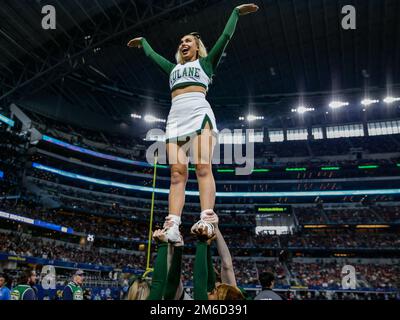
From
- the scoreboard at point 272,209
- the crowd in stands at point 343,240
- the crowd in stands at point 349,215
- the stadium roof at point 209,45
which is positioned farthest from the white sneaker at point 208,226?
the scoreboard at point 272,209

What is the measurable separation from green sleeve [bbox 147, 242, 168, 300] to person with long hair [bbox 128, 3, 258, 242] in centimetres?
11

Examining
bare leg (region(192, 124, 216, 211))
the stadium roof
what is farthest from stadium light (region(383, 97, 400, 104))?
bare leg (region(192, 124, 216, 211))

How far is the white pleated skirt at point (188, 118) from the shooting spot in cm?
288

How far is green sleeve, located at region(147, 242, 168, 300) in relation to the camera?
222 cm

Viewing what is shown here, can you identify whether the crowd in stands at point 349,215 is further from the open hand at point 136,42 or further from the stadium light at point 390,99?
the open hand at point 136,42

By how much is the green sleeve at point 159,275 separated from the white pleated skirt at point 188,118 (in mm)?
1038

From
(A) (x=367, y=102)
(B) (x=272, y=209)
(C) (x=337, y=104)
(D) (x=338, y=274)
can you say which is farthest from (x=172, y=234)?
(B) (x=272, y=209)

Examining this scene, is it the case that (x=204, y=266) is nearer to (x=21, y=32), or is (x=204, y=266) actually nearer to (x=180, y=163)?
(x=180, y=163)

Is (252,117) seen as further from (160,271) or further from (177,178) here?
(160,271)

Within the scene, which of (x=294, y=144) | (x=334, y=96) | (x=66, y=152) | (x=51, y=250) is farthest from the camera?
(x=294, y=144)

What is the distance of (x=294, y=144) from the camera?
1922 inches

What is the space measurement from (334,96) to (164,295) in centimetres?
3963

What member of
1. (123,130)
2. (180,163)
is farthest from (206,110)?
(123,130)

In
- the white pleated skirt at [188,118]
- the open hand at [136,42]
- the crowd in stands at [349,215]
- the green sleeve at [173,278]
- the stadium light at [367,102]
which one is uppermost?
the stadium light at [367,102]
